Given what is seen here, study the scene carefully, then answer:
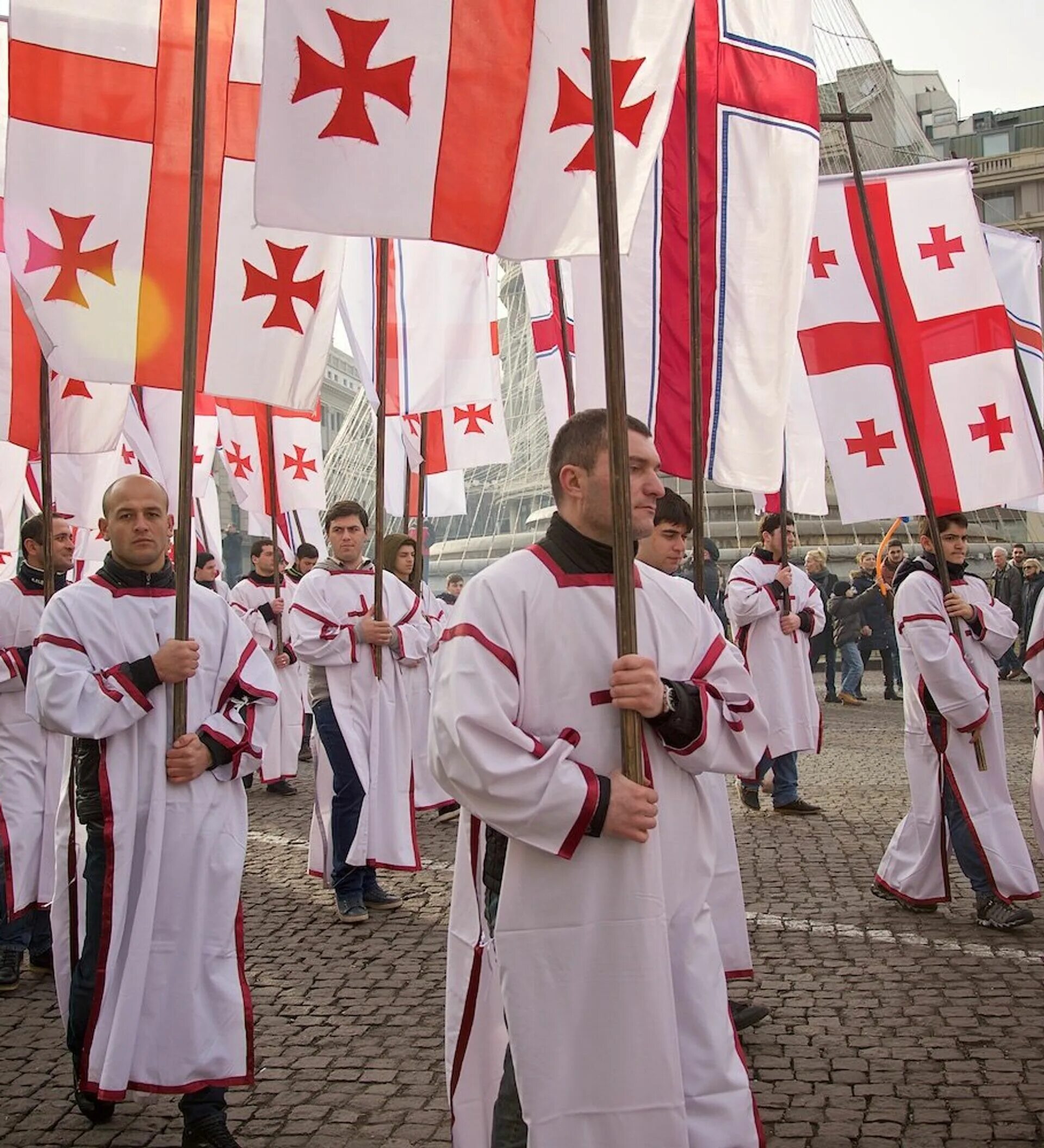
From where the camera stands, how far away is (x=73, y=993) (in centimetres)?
419

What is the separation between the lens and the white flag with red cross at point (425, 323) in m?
7.84

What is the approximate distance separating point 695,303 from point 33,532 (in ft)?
10.9

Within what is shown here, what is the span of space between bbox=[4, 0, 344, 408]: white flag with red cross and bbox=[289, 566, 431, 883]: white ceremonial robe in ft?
5.94

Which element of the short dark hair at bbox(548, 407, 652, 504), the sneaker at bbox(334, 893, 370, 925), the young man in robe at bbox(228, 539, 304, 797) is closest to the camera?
the short dark hair at bbox(548, 407, 652, 504)

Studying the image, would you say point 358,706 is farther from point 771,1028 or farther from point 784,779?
point 784,779

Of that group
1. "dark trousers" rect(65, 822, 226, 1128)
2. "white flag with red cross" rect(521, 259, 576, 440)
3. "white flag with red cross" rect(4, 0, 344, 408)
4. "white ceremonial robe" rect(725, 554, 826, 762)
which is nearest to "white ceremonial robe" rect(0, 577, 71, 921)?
"white flag with red cross" rect(4, 0, 344, 408)

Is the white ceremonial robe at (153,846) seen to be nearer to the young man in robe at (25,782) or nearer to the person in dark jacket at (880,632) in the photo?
the young man in robe at (25,782)

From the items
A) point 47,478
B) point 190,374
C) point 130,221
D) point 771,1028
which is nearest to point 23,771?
point 47,478

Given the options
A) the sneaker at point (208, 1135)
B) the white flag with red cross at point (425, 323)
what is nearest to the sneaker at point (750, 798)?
the white flag with red cross at point (425, 323)

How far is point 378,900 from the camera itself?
7016 millimetres

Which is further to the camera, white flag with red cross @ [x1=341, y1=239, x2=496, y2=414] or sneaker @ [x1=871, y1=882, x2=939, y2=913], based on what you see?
white flag with red cross @ [x1=341, y1=239, x2=496, y2=414]

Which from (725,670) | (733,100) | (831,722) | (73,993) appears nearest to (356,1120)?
(73,993)

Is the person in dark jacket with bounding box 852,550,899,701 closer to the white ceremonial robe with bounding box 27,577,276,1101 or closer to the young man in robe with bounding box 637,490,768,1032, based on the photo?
the young man in robe with bounding box 637,490,768,1032

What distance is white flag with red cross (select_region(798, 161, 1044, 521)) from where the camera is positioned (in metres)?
6.82
